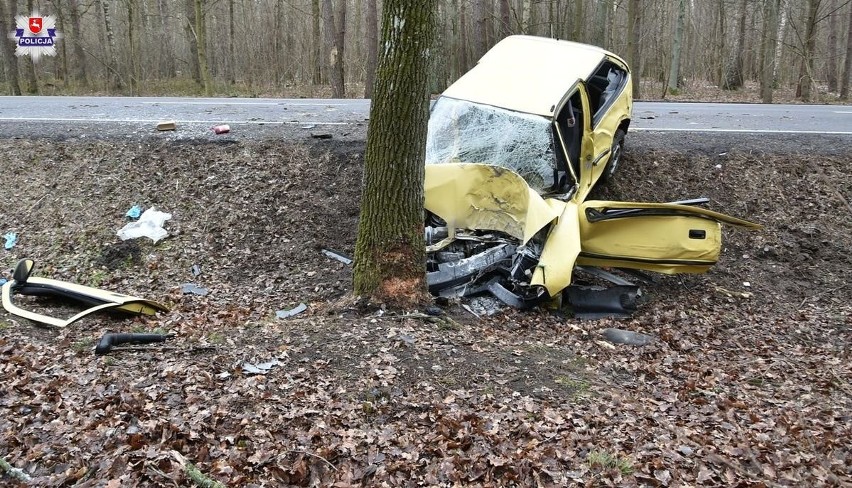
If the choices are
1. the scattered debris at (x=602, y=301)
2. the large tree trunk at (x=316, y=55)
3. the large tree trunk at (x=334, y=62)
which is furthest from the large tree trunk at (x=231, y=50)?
the scattered debris at (x=602, y=301)

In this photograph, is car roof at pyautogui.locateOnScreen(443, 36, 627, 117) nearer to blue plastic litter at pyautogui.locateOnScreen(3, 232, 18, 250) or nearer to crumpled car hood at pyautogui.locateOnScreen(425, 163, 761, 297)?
crumpled car hood at pyautogui.locateOnScreen(425, 163, 761, 297)

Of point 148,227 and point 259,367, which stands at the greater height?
point 148,227

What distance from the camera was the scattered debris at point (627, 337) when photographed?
563cm

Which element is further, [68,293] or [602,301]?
[602,301]

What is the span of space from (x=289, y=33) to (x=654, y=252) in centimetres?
1952

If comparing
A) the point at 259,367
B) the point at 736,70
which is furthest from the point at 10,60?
the point at 736,70

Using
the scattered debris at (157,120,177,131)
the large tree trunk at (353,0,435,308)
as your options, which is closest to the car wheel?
the large tree trunk at (353,0,435,308)

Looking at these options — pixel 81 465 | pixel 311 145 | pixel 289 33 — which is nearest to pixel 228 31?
pixel 289 33

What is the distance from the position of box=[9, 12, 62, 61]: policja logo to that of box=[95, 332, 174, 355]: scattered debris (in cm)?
1968

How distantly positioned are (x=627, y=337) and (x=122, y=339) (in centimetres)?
418

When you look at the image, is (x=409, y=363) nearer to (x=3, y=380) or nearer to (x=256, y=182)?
(x=3, y=380)

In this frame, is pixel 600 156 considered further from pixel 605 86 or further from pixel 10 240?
pixel 10 240

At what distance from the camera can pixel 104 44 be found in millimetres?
24766

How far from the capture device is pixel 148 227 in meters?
8.13
